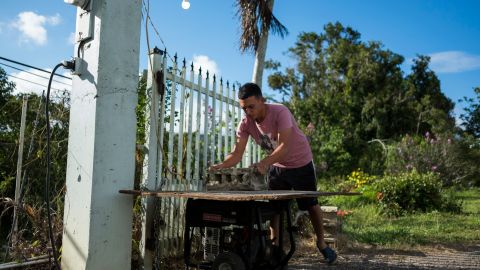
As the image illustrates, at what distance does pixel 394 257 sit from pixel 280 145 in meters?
2.54

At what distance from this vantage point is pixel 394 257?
193 inches

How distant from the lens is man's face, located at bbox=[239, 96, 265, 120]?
11.2 feet

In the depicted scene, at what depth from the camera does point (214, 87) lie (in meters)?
4.61

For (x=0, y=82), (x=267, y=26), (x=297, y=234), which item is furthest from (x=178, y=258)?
(x=0, y=82)

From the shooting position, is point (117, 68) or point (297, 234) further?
point (297, 234)

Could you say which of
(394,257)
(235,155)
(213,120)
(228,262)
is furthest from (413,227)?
(228,262)

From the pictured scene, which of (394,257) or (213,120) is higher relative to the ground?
(213,120)

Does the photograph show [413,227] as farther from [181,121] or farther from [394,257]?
[181,121]

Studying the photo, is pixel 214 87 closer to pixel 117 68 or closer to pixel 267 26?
pixel 117 68

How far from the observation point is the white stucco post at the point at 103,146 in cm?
288

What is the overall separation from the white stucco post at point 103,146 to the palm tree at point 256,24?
459cm

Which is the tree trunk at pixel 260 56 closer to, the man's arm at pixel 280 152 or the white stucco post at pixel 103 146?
the man's arm at pixel 280 152

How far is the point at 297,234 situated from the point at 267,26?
3.92 m

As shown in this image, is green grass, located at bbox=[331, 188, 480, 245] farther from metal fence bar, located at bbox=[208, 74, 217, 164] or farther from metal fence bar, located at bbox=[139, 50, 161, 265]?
metal fence bar, located at bbox=[139, 50, 161, 265]
